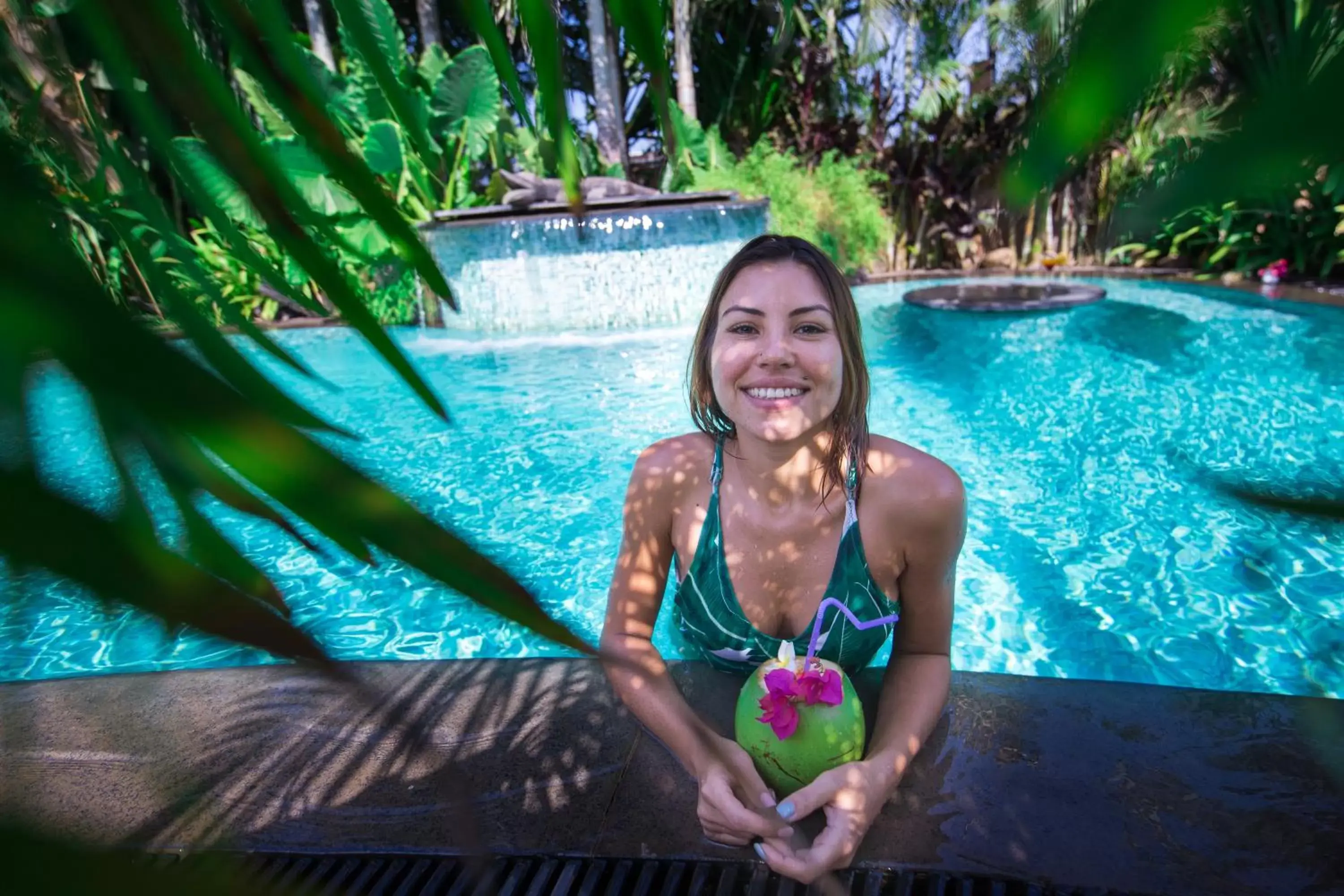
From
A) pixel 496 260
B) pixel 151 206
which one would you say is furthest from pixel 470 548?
pixel 496 260

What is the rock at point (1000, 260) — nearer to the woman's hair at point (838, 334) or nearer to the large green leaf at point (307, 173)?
the large green leaf at point (307, 173)

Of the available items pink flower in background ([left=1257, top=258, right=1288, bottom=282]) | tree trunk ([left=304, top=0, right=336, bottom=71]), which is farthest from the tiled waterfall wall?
pink flower in background ([left=1257, top=258, right=1288, bottom=282])

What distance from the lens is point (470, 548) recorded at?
0.31 meters

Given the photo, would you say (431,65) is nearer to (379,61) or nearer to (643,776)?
(643,776)

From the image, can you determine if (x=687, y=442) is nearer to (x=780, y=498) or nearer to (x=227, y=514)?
(x=780, y=498)

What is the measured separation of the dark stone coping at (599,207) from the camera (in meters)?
10.3

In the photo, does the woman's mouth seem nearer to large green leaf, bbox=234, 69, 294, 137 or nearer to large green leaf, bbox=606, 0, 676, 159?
large green leaf, bbox=606, 0, 676, 159

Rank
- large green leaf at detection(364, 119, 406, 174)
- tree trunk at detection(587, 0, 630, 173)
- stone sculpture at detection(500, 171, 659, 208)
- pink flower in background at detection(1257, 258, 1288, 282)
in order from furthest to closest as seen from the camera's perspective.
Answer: tree trunk at detection(587, 0, 630, 173) → large green leaf at detection(364, 119, 406, 174) → stone sculpture at detection(500, 171, 659, 208) → pink flower in background at detection(1257, 258, 1288, 282)

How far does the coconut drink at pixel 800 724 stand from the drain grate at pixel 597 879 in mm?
214

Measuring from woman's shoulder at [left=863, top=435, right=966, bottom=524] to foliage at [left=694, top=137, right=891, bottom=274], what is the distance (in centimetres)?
1138

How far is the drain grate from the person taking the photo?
164 centimetres

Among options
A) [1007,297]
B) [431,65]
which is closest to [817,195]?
[1007,297]

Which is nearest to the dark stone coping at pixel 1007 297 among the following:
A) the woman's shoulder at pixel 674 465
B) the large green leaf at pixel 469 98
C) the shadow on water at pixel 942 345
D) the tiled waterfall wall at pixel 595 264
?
the shadow on water at pixel 942 345

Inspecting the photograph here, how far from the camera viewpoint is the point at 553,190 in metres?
10.9
